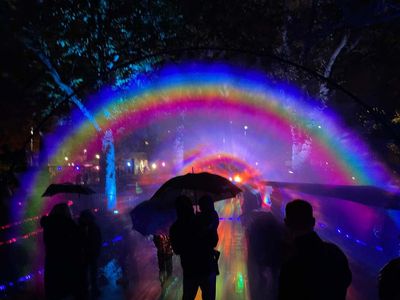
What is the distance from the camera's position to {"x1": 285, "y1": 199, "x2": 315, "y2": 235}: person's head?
3112 millimetres

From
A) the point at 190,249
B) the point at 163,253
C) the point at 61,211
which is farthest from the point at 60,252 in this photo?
the point at 163,253

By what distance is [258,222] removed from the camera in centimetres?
891

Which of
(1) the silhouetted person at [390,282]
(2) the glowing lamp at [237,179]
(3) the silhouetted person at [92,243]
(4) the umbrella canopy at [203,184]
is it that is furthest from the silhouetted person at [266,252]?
(2) the glowing lamp at [237,179]

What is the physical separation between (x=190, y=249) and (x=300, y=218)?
267cm

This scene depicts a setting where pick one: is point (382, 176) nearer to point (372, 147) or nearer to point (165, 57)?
point (372, 147)

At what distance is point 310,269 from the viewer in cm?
294

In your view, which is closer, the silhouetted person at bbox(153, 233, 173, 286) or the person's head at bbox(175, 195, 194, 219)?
the person's head at bbox(175, 195, 194, 219)

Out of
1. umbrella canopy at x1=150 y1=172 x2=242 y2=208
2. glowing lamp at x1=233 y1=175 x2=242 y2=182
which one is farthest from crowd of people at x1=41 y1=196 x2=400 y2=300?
glowing lamp at x1=233 y1=175 x2=242 y2=182

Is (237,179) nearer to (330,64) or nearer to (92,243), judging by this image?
(330,64)

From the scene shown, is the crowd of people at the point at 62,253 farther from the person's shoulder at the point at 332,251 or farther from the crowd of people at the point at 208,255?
the person's shoulder at the point at 332,251

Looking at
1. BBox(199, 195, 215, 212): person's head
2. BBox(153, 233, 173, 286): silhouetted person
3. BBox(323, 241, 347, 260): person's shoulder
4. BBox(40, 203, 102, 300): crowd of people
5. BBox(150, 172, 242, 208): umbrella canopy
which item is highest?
BBox(150, 172, 242, 208): umbrella canopy

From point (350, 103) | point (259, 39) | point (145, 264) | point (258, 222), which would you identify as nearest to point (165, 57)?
point (259, 39)

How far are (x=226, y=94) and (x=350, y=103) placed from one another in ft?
28.2

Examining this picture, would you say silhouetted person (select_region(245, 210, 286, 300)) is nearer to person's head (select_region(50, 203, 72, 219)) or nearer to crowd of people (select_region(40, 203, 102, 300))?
crowd of people (select_region(40, 203, 102, 300))
